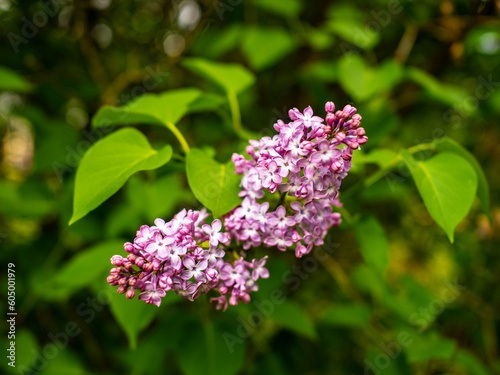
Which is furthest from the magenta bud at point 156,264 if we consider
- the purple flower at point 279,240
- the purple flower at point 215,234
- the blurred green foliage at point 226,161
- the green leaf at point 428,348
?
the green leaf at point 428,348

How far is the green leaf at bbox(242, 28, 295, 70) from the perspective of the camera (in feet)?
7.02

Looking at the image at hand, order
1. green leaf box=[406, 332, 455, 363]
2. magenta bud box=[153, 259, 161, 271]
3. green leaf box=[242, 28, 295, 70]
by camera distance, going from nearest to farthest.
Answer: magenta bud box=[153, 259, 161, 271]
green leaf box=[406, 332, 455, 363]
green leaf box=[242, 28, 295, 70]

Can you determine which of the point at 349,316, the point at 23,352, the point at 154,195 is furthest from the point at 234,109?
the point at 23,352

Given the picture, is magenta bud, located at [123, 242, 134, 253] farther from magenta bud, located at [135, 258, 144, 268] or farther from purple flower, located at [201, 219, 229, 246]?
purple flower, located at [201, 219, 229, 246]

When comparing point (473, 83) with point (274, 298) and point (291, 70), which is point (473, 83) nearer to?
point (291, 70)

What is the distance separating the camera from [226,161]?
4.62ft

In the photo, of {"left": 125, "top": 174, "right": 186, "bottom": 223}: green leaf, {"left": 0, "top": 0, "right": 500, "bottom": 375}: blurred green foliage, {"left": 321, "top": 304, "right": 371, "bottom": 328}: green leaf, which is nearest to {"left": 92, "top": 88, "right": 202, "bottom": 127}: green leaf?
{"left": 0, "top": 0, "right": 500, "bottom": 375}: blurred green foliage

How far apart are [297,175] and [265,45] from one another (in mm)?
1429

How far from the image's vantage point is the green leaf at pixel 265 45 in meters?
2.14

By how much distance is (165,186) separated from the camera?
178 cm

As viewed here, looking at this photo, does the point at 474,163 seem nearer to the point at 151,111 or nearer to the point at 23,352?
the point at 151,111

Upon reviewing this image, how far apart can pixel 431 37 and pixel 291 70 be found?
875 millimetres

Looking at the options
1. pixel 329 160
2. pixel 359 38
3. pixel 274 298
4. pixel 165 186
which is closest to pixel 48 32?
pixel 165 186

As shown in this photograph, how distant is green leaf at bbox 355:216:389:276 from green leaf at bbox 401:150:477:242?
1.00ft
